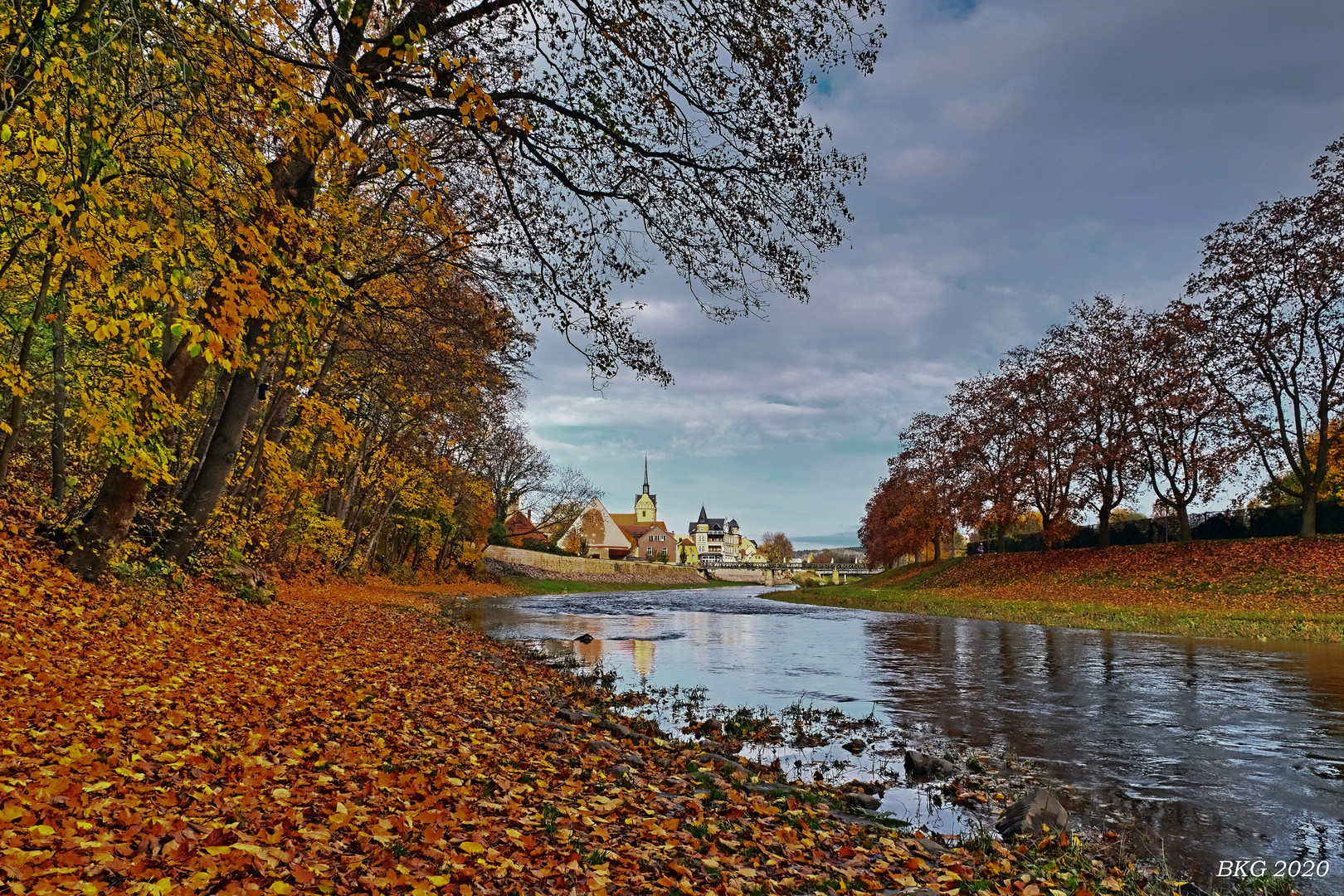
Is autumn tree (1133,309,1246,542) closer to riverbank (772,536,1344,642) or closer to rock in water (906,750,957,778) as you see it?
riverbank (772,536,1344,642)

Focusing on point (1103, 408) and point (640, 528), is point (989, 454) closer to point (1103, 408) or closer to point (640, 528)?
point (1103, 408)

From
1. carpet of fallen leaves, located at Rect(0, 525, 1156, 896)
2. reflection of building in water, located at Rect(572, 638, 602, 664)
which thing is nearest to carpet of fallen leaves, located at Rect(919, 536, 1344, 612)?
reflection of building in water, located at Rect(572, 638, 602, 664)

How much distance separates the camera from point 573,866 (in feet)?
13.7

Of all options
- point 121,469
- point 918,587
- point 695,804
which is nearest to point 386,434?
point 121,469

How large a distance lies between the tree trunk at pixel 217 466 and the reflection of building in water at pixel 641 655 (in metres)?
8.59

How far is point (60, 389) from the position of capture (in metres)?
10.9

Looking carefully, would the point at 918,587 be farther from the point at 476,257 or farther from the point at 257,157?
the point at 257,157

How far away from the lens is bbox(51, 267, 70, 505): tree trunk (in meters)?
9.02

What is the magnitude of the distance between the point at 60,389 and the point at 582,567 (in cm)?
6338

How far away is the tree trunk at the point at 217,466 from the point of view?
12.4 metres

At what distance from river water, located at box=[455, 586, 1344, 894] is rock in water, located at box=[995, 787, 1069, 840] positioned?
0.40 m

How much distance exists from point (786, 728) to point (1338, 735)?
6.74m

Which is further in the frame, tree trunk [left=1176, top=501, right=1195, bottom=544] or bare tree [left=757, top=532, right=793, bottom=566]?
bare tree [left=757, top=532, right=793, bottom=566]

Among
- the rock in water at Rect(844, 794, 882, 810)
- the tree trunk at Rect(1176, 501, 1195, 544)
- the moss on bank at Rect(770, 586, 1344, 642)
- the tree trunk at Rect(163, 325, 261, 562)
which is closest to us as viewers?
the rock in water at Rect(844, 794, 882, 810)
